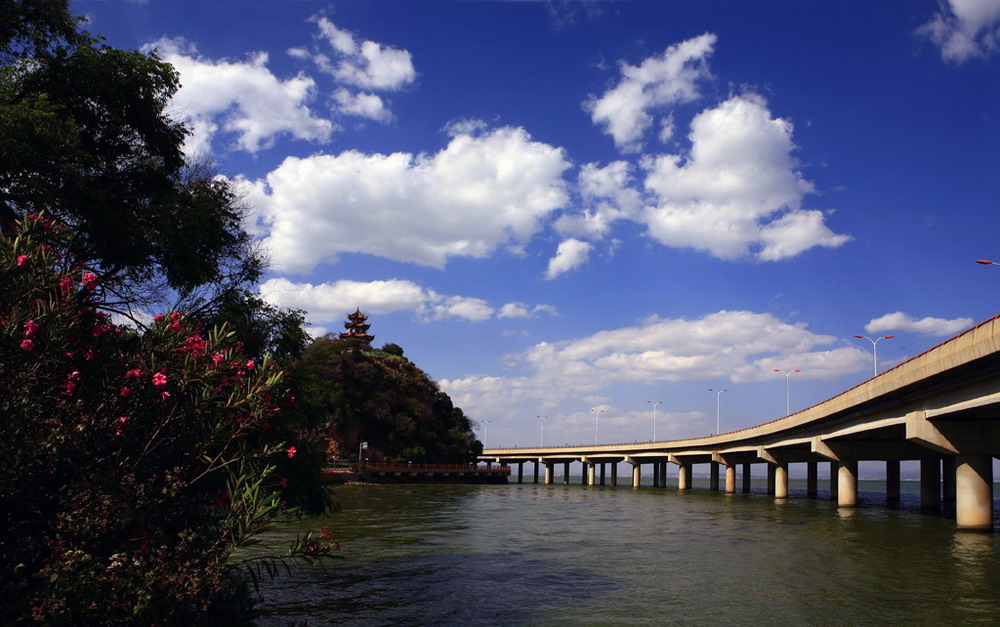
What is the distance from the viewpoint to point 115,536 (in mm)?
8375

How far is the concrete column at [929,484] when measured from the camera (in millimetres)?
57969

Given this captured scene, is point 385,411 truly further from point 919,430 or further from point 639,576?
point 639,576

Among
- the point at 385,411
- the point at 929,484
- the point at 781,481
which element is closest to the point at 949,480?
the point at 929,484

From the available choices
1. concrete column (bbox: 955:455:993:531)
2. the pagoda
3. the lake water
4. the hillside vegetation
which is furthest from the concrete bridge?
the pagoda

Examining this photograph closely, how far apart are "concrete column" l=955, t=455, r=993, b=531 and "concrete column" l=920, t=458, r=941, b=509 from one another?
23916 millimetres

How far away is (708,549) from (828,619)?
1361 centimetres

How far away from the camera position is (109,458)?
27.8 feet

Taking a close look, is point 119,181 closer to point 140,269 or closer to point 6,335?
point 140,269

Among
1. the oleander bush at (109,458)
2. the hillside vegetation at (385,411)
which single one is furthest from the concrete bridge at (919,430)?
the hillside vegetation at (385,411)

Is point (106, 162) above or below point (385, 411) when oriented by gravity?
above

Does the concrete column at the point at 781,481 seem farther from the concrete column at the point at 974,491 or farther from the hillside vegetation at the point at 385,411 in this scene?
the hillside vegetation at the point at 385,411

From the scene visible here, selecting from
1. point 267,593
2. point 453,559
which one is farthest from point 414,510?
point 267,593

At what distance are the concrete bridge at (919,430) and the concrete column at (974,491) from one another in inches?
1.8

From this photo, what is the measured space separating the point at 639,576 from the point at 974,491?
81.3 ft
